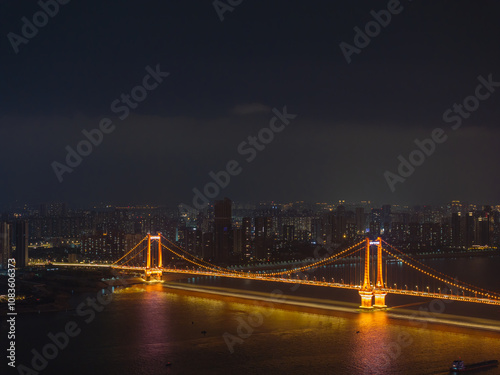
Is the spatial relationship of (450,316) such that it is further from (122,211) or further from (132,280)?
(122,211)

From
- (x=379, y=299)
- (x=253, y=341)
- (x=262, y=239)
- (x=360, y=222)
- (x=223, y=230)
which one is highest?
(x=360, y=222)

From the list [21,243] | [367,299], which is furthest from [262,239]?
[367,299]

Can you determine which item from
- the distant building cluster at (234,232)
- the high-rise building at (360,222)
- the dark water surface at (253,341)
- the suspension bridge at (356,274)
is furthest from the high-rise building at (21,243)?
the high-rise building at (360,222)

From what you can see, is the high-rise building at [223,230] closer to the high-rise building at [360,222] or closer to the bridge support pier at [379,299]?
the high-rise building at [360,222]

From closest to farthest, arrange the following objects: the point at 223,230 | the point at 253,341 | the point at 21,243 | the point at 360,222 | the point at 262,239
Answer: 1. the point at 253,341
2. the point at 21,243
3. the point at 223,230
4. the point at 262,239
5. the point at 360,222

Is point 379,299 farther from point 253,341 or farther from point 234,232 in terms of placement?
point 234,232

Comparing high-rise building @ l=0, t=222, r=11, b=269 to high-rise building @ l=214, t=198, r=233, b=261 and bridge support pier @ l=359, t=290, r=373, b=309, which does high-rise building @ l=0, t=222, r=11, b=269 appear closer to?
high-rise building @ l=214, t=198, r=233, b=261

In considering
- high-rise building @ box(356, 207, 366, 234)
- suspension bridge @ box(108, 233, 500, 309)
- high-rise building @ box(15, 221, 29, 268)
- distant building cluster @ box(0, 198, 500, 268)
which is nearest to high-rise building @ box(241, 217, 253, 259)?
distant building cluster @ box(0, 198, 500, 268)
